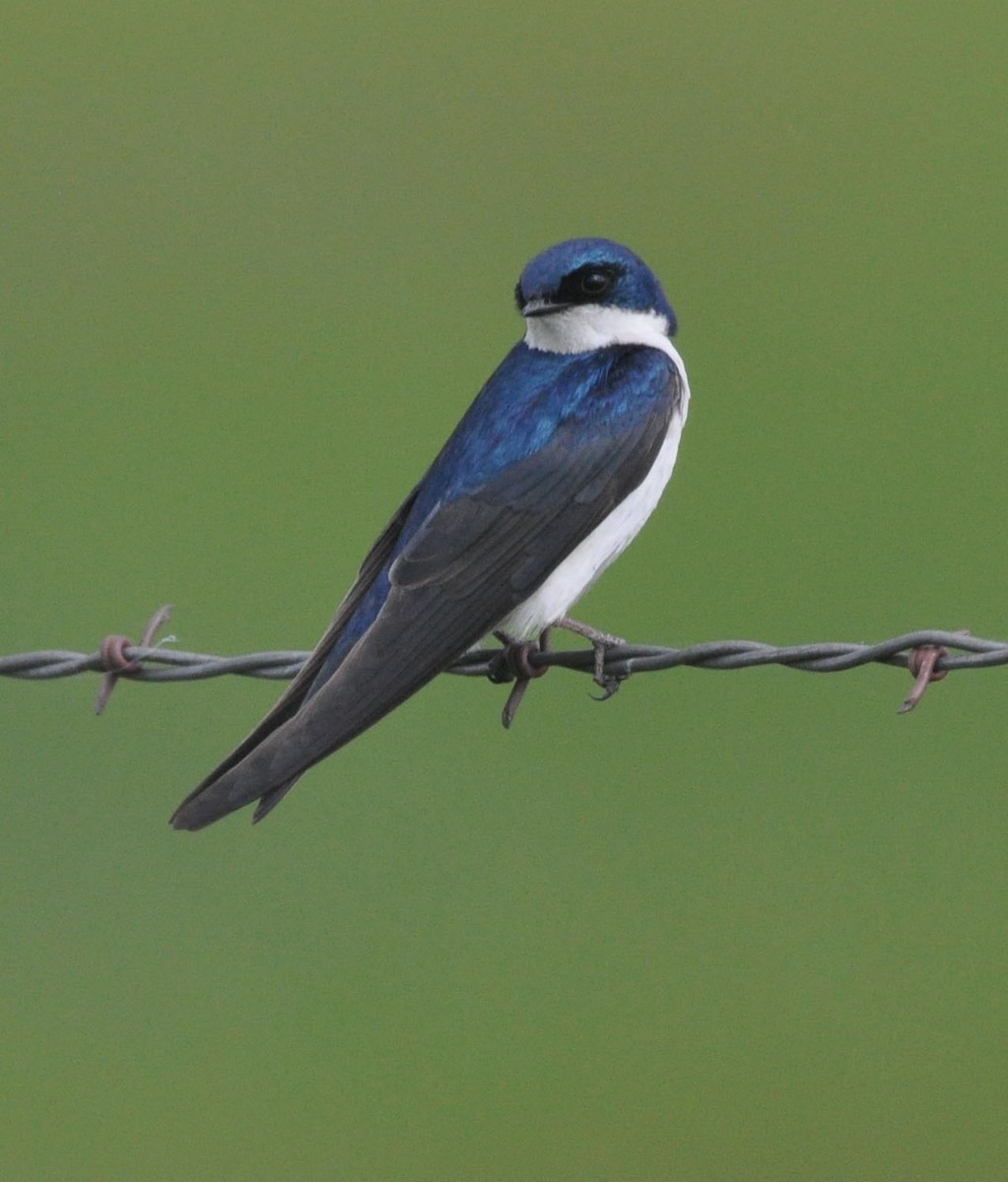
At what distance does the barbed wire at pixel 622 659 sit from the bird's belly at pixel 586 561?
0.28 feet

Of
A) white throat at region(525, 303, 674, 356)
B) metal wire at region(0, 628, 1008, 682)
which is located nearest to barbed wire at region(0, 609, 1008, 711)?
metal wire at region(0, 628, 1008, 682)

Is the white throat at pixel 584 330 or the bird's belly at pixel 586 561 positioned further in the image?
the white throat at pixel 584 330

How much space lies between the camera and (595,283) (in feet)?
14.2

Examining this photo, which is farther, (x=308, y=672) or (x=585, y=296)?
(x=585, y=296)

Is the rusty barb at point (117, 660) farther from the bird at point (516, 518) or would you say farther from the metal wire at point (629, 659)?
the bird at point (516, 518)

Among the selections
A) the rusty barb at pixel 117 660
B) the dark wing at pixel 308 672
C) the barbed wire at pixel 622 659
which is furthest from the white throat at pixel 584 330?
the rusty barb at pixel 117 660

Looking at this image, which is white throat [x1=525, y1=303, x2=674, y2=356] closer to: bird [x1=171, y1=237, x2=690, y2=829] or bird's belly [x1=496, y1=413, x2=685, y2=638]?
bird [x1=171, y1=237, x2=690, y2=829]

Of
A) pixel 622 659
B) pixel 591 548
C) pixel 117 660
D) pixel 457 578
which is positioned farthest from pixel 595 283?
pixel 117 660

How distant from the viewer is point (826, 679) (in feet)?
20.3

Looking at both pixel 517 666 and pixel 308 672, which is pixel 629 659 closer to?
pixel 517 666

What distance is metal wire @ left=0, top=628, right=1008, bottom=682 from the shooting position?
124 inches

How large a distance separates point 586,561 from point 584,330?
20.2 inches

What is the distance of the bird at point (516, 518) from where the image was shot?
3.76 meters

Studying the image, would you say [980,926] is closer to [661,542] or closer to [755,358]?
[661,542]
